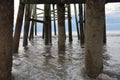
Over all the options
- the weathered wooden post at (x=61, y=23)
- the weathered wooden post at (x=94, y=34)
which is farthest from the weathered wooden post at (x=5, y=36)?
the weathered wooden post at (x=61, y=23)

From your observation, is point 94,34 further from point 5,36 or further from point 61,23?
point 61,23

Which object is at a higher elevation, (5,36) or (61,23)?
(61,23)

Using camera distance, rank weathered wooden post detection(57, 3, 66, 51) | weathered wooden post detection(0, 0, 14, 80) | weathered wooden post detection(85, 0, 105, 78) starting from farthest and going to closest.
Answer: weathered wooden post detection(57, 3, 66, 51)
weathered wooden post detection(85, 0, 105, 78)
weathered wooden post detection(0, 0, 14, 80)

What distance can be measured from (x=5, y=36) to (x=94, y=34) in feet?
5.51

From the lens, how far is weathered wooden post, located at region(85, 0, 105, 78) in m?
5.91

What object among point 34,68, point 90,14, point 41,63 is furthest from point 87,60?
point 41,63

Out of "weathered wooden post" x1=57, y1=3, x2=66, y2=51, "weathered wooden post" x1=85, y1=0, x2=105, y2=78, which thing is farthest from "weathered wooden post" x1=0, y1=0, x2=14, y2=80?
"weathered wooden post" x1=57, y1=3, x2=66, y2=51

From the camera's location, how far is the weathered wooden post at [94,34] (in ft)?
19.4

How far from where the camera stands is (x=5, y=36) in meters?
5.46

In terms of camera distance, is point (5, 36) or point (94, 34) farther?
point (94, 34)

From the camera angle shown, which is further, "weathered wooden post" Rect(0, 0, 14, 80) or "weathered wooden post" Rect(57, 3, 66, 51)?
"weathered wooden post" Rect(57, 3, 66, 51)

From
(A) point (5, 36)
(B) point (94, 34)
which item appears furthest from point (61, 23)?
(A) point (5, 36)

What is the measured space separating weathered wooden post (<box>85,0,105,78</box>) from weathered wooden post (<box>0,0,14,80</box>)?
1502 mm

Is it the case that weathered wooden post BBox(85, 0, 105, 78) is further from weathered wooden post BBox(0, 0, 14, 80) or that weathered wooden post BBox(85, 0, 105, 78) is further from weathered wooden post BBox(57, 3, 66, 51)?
weathered wooden post BBox(57, 3, 66, 51)
